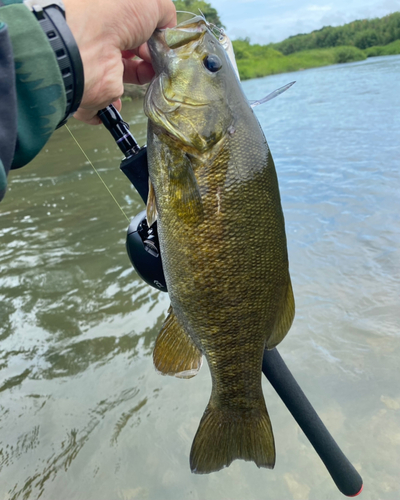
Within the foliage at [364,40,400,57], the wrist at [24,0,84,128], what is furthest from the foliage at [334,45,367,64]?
the wrist at [24,0,84,128]

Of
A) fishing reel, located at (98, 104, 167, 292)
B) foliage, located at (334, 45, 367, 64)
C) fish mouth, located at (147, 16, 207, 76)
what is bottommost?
foliage, located at (334, 45, 367, 64)

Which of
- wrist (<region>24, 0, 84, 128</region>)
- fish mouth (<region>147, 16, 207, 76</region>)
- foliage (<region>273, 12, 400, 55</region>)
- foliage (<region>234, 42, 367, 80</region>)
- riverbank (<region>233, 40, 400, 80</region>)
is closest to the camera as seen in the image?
wrist (<region>24, 0, 84, 128</region>)

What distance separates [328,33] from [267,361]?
60698 millimetres

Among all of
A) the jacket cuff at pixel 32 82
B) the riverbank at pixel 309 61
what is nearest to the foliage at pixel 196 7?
the jacket cuff at pixel 32 82

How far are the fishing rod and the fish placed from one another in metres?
0.16

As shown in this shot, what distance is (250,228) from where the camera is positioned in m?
1.34

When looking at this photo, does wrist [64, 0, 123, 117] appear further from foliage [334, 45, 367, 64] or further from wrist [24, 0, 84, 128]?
foliage [334, 45, 367, 64]

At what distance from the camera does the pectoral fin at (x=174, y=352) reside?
1489 millimetres

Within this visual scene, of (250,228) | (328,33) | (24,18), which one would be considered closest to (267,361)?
(250,228)

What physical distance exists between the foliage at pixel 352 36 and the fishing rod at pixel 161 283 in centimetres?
5184

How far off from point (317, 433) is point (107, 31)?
1.60m

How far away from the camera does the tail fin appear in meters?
1.47

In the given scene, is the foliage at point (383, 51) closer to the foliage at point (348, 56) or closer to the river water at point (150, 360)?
the foliage at point (348, 56)

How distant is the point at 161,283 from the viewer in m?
1.69
